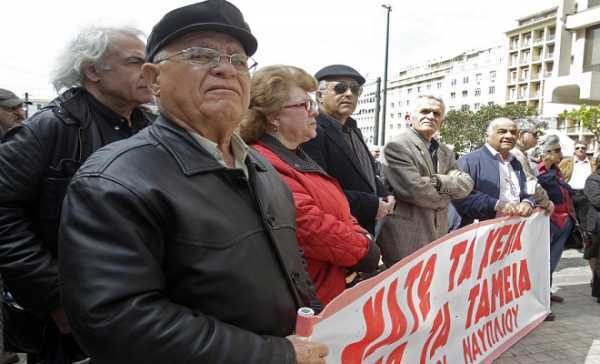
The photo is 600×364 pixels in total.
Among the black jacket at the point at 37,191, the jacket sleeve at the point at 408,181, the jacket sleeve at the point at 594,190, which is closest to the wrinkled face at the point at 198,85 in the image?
the black jacket at the point at 37,191

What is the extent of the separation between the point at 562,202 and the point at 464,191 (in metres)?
2.48

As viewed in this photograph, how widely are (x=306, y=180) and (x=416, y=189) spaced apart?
5.14ft

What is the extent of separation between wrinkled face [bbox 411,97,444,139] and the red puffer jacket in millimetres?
1809

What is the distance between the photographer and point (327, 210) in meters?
2.15

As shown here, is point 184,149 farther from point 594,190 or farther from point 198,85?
point 594,190

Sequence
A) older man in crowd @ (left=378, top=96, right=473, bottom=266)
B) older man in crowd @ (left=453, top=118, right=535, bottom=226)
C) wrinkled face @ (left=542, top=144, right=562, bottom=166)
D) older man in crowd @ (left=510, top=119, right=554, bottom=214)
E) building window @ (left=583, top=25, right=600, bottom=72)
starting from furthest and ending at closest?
building window @ (left=583, top=25, right=600, bottom=72) < wrinkled face @ (left=542, top=144, right=562, bottom=166) < older man in crowd @ (left=510, top=119, right=554, bottom=214) < older man in crowd @ (left=453, top=118, right=535, bottom=226) < older man in crowd @ (left=378, top=96, right=473, bottom=266)

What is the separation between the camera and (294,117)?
2305 mm

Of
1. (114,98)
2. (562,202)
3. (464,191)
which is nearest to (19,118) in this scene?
(114,98)

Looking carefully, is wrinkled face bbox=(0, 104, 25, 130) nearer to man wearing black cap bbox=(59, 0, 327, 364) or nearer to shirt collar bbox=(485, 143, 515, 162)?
man wearing black cap bbox=(59, 0, 327, 364)

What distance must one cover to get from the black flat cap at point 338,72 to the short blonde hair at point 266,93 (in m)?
1.17

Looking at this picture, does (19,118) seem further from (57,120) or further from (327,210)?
(327,210)

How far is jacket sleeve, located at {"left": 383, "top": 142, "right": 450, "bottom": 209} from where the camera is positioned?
346 centimetres

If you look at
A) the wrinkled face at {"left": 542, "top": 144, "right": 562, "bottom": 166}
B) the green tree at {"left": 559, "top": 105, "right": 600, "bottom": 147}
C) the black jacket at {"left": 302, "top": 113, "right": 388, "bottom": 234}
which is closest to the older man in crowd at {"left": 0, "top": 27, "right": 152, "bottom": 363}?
the black jacket at {"left": 302, "top": 113, "right": 388, "bottom": 234}

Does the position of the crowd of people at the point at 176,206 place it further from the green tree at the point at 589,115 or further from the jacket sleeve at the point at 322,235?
the green tree at the point at 589,115
